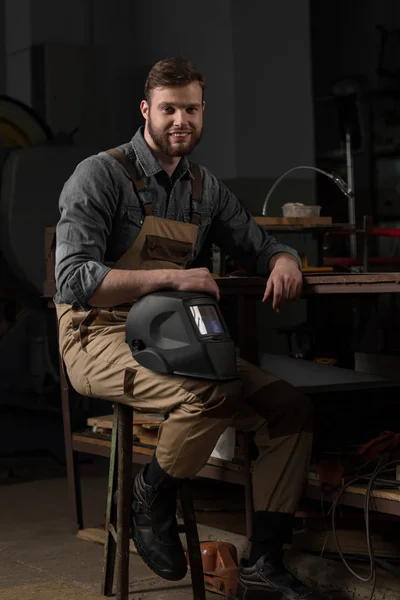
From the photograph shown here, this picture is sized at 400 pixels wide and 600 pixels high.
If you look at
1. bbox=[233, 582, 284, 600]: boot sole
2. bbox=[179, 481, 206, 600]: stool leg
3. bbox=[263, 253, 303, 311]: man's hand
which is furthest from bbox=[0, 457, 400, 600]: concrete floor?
bbox=[263, 253, 303, 311]: man's hand

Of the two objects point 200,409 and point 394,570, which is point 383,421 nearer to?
point 394,570

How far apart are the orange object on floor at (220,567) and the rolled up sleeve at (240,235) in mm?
923

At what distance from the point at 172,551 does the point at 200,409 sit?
1.59 feet

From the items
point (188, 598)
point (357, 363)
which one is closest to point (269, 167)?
point (357, 363)

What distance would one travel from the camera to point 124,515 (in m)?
3.36

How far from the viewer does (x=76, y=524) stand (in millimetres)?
4672

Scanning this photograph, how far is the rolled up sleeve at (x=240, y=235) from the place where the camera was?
3770 mm

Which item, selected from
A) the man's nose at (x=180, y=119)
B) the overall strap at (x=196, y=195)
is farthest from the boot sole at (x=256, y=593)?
the man's nose at (x=180, y=119)

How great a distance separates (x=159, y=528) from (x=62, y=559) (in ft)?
3.31

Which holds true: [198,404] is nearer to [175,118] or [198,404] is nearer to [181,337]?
[181,337]

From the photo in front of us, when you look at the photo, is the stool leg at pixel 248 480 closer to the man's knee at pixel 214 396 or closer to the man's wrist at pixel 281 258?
the man's knee at pixel 214 396

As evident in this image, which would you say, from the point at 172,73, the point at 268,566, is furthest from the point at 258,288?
the point at 268,566

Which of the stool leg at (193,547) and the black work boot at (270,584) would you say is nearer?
the black work boot at (270,584)

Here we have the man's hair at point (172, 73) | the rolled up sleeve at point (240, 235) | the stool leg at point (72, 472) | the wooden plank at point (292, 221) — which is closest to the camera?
the man's hair at point (172, 73)
